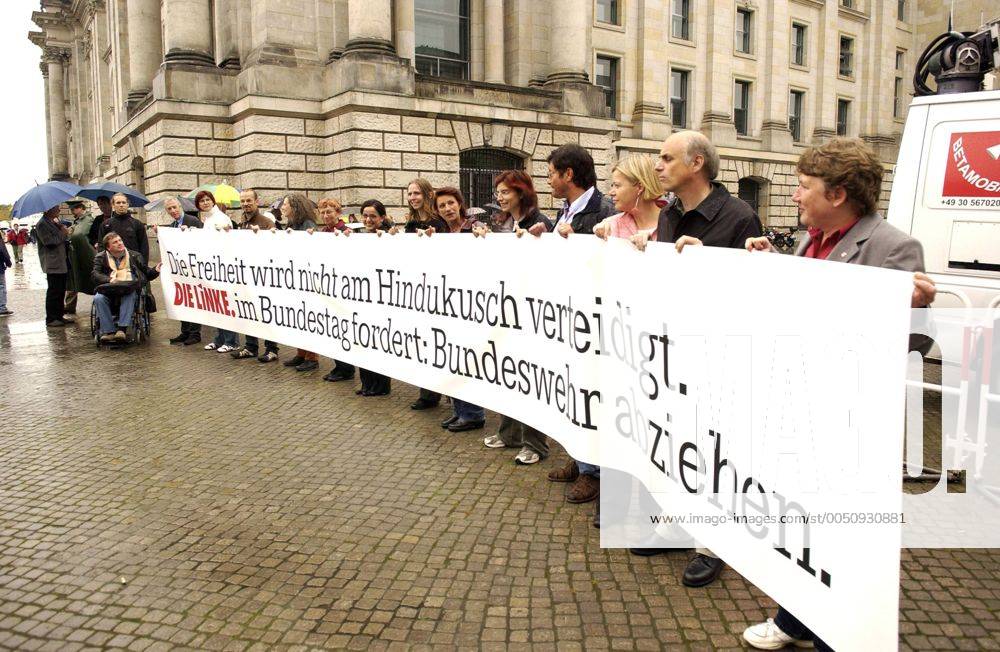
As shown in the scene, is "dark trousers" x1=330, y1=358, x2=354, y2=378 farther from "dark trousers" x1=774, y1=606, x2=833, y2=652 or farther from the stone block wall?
the stone block wall

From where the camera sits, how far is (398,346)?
6410 millimetres

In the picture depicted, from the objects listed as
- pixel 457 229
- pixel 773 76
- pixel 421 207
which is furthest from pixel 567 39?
pixel 457 229

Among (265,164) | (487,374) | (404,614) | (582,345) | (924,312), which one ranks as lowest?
(404,614)

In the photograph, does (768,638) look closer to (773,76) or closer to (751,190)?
(751,190)

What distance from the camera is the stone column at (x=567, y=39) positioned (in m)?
22.3

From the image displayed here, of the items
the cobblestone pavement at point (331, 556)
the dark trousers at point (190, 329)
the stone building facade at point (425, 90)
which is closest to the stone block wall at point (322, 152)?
the stone building facade at point (425, 90)

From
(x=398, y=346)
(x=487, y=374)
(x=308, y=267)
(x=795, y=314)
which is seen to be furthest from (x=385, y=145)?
(x=795, y=314)

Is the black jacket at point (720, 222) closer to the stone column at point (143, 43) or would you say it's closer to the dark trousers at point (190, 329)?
the dark trousers at point (190, 329)

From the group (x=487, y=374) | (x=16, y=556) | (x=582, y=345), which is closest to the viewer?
(x=16, y=556)

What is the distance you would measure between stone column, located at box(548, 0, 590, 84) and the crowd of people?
16207 millimetres

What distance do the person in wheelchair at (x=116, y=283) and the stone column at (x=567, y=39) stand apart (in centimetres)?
1557

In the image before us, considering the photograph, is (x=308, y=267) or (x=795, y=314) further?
(x=308, y=267)

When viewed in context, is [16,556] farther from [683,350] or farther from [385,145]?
[385,145]

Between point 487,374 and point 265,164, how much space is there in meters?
15.6
